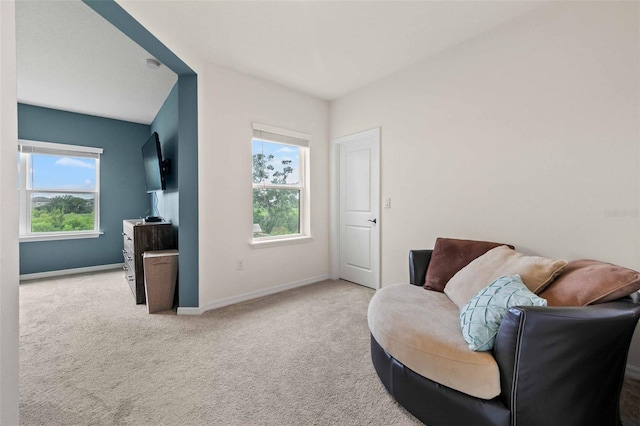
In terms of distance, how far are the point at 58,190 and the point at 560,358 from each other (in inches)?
241

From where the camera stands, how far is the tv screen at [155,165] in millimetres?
3170

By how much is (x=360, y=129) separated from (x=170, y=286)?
2.91 metres

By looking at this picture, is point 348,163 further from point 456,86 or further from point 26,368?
point 26,368

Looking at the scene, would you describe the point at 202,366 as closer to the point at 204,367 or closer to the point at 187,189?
the point at 204,367

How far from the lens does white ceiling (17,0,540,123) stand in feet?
6.61

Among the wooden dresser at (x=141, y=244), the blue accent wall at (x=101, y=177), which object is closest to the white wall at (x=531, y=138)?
the wooden dresser at (x=141, y=244)

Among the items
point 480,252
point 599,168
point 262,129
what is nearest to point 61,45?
point 262,129

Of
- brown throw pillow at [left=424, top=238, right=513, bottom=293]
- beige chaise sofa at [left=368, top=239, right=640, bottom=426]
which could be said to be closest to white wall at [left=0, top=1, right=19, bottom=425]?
beige chaise sofa at [left=368, top=239, right=640, bottom=426]

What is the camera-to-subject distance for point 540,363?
1.06m

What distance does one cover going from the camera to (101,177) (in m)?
4.52

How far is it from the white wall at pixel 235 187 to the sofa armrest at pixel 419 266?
1.69 meters

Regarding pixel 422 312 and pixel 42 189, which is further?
pixel 42 189

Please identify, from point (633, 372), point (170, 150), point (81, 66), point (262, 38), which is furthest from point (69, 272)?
point (633, 372)

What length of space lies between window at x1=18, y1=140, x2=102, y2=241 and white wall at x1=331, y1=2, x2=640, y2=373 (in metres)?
4.97
